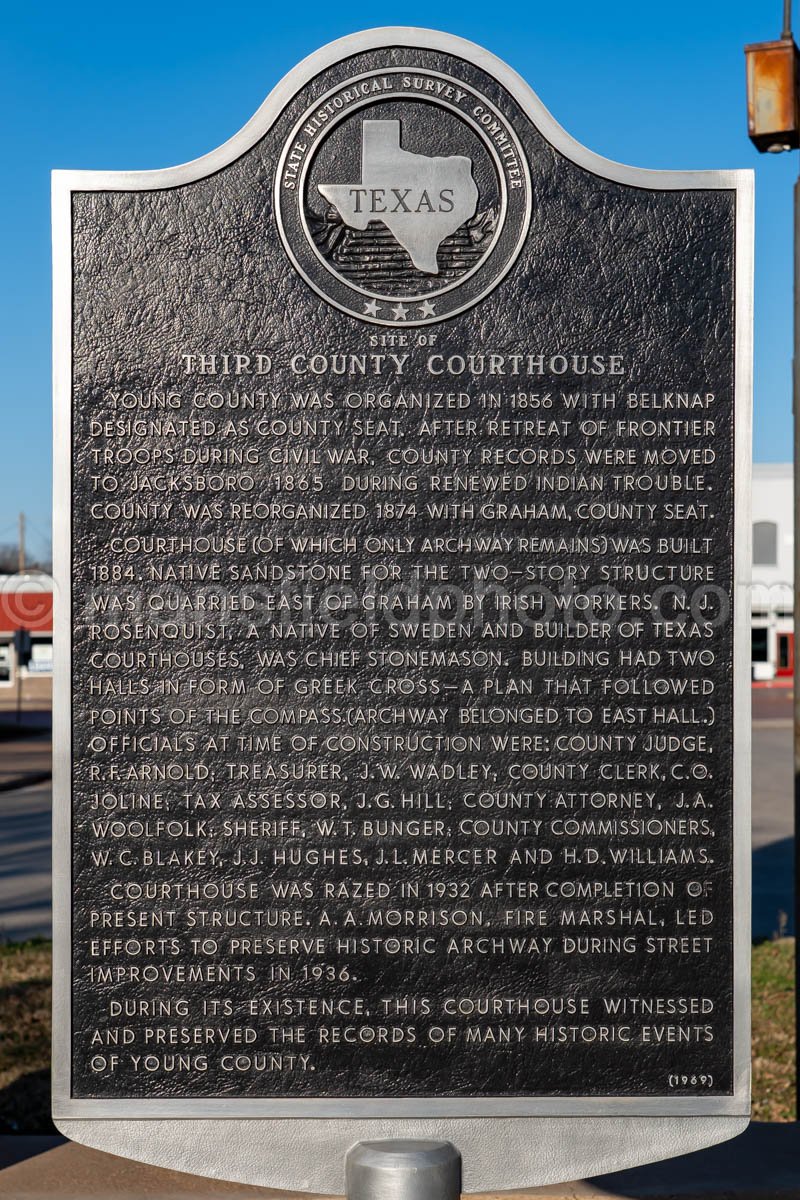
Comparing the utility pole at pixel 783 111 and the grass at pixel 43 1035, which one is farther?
the grass at pixel 43 1035

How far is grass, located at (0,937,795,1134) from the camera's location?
5.21 metres

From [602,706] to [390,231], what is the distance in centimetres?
142

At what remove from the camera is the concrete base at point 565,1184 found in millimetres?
3881

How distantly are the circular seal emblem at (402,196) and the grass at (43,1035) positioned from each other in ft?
13.0

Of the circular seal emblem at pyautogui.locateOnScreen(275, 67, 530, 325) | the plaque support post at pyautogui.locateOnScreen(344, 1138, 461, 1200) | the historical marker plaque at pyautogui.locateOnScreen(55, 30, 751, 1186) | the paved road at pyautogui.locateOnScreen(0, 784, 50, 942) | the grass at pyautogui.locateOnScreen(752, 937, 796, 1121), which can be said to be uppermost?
the circular seal emblem at pyautogui.locateOnScreen(275, 67, 530, 325)

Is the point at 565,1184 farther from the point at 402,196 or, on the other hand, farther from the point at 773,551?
the point at 773,551

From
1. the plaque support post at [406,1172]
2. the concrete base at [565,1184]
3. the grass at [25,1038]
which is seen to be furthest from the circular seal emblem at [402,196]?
the grass at [25,1038]

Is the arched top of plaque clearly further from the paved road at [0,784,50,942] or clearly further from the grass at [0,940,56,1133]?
the paved road at [0,784,50,942]

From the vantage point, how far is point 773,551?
3819 centimetres

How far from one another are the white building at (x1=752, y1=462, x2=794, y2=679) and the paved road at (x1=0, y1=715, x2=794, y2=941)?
17412 millimetres

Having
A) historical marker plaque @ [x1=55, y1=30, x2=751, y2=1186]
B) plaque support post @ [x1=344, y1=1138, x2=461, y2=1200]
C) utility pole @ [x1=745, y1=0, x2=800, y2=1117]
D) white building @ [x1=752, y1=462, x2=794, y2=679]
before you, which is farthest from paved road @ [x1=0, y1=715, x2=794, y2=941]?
white building @ [x1=752, y1=462, x2=794, y2=679]

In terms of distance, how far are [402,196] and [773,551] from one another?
122ft

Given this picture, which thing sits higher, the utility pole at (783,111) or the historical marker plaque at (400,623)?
the utility pole at (783,111)

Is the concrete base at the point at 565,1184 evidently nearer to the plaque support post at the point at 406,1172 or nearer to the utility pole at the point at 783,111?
the utility pole at the point at 783,111
